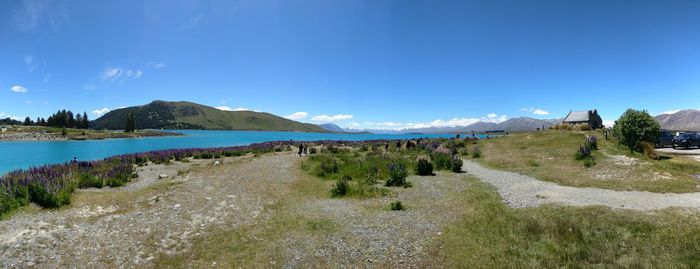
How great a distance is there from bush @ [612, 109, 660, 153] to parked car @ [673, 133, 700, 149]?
1442 cm

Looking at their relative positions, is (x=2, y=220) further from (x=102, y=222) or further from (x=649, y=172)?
(x=649, y=172)

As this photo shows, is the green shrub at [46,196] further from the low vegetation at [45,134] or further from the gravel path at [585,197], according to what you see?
the low vegetation at [45,134]

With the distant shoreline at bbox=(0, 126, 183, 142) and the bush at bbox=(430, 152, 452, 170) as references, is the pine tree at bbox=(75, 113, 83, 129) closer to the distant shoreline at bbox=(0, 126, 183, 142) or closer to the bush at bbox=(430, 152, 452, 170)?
the distant shoreline at bbox=(0, 126, 183, 142)

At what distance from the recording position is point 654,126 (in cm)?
2619

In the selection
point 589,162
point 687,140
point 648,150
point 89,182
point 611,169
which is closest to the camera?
point 89,182

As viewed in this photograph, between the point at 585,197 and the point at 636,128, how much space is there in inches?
688

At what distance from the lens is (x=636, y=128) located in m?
26.7

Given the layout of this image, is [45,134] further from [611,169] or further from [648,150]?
[648,150]

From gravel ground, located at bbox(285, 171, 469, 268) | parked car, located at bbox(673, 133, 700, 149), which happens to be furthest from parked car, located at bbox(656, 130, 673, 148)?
gravel ground, located at bbox(285, 171, 469, 268)

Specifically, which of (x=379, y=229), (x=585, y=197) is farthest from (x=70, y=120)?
(x=585, y=197)

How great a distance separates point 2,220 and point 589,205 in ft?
72.1

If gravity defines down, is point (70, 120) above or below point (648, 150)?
above

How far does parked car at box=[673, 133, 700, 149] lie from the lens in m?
35.6

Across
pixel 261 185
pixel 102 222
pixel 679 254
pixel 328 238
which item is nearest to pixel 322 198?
pixel 261 185
